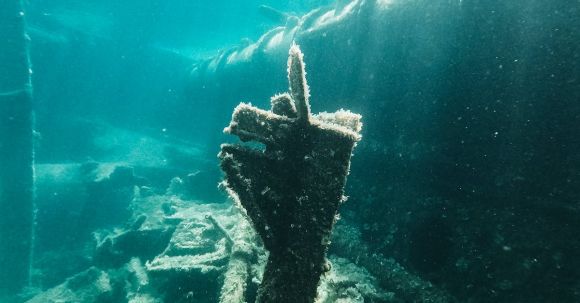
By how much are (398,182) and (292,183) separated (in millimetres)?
3661


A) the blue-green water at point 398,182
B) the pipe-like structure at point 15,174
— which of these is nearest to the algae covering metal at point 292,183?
the blue-green water at point 398,182

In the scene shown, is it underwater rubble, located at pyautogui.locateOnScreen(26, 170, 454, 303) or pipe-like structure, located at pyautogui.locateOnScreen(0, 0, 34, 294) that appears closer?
underwater rubble, located at pyautogui.locateOnScreen(26, 170, 454, 303)

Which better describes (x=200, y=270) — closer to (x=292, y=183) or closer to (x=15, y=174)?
(x=292, y=183)

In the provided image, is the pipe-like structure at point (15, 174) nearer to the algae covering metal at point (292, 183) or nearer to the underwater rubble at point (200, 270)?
the underwater rubble at point (200, 270)

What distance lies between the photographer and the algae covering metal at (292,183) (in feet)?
6.46

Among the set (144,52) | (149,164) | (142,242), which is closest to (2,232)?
(142,242)

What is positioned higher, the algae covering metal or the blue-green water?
the blue-green water

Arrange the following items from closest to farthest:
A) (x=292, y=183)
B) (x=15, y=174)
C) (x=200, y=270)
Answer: (x=292, y=183) < (x=200, y=270) < (x=15, y=174)

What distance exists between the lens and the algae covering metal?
1.97 metres

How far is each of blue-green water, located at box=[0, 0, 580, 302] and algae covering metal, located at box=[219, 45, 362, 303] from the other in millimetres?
2083

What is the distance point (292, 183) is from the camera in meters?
2.08

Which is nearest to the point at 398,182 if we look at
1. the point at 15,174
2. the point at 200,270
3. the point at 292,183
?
the point at 200,270

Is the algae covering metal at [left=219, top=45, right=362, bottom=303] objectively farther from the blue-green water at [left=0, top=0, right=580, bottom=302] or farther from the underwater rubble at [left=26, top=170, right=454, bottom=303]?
the blue-green water at [left=0, top=0, right=580, bottom=302]

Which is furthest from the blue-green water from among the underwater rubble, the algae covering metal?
the algae covering metal
